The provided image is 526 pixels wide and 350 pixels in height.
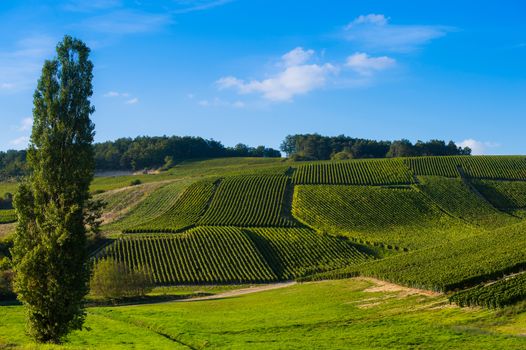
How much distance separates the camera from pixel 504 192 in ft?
363

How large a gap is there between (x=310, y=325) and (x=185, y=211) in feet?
213

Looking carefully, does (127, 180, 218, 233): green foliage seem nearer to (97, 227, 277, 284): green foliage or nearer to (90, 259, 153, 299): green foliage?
(97, 227, 277, 284): green foliage

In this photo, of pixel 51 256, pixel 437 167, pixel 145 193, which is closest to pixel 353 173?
pixel 437 167

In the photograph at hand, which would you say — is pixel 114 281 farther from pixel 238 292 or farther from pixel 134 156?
pixel 134 156

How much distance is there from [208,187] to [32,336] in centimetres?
8729

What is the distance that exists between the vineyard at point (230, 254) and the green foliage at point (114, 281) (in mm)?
7813

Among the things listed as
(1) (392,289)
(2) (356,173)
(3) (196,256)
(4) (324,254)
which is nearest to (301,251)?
(4) (324,254)

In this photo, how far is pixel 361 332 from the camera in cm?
3238

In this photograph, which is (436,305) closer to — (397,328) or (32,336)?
(397,328)

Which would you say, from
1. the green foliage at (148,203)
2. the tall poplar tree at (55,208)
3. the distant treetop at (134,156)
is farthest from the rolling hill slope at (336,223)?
the distant treetop at (134,156)

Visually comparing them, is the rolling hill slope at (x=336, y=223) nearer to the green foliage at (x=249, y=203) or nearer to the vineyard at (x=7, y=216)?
the green foliage at (x=249, y=203)

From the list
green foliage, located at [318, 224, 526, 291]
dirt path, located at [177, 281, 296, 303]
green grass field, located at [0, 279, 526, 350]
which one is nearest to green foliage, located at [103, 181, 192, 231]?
dirt path, located at [177, 281, 296, 303]

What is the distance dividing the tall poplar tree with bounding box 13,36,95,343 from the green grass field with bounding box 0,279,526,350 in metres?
1.86

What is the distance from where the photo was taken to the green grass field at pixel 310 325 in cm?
2936
